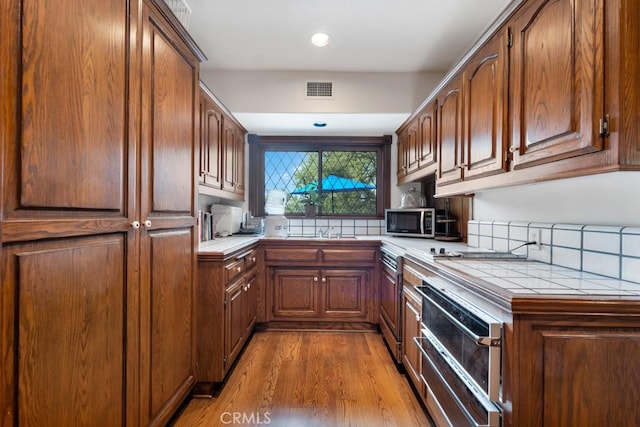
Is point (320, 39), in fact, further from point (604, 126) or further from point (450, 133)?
point (604, 126)

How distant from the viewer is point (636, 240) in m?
1.19

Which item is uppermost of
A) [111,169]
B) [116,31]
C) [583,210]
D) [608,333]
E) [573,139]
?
[116,31]

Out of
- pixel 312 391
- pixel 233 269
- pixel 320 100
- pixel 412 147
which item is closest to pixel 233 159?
pixel 320 100

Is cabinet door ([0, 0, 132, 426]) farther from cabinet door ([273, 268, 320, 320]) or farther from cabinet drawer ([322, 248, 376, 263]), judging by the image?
cabinet drawer ([322, 248, 376, 263])

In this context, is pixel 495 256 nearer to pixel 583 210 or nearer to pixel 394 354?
pixel 583 210

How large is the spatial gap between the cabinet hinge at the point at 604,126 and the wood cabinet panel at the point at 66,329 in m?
1.66

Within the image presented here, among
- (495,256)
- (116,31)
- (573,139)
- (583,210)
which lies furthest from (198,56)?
(583,210)

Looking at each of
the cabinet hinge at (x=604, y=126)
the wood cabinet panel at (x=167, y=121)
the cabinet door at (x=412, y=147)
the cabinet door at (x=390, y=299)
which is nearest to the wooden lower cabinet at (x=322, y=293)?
the cabinet door at (x=390, y=299)

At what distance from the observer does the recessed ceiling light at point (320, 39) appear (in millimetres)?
2412

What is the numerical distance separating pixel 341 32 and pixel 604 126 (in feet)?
6.23

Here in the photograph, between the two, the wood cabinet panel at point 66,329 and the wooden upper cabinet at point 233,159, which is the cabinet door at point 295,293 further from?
the wood cabinet panel at point 66,329

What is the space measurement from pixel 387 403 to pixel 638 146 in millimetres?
1730

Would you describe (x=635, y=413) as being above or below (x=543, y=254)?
below

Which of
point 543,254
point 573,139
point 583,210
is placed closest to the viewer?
point 573,139
